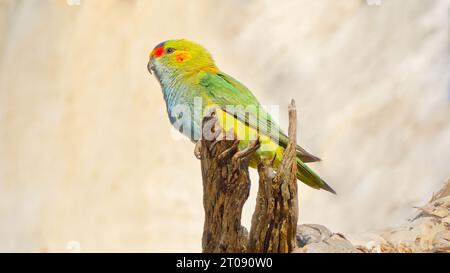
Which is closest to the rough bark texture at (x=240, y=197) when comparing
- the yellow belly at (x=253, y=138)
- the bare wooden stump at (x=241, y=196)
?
the bare wooden stump at (x=241, y=196)

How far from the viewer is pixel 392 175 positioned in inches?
155

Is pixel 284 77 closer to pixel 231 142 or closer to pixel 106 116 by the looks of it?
pixel 106 116

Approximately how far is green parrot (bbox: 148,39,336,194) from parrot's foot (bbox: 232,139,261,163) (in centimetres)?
53

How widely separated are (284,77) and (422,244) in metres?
1.33

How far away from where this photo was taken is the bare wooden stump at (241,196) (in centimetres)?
253

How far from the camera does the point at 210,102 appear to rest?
3254 millimetres

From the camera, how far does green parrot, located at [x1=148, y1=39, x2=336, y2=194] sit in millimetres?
3150

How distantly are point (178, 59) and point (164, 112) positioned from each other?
61 cm

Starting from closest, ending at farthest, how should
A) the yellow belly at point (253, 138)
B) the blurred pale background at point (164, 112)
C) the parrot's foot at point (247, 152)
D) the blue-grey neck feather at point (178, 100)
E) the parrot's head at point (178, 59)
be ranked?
the parrot's foot at point (247, 152)
the yellow belly at point (253, 138)
the blue-grey neck feather at point (178, 100)
the parrot's head at point (178, 59)
the blurred pale background at point (164, 112)

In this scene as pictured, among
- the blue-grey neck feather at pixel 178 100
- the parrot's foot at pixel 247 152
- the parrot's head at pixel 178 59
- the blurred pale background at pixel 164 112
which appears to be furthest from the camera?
the blurred pale background at pixel 164 112

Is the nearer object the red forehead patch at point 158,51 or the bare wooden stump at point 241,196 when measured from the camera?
the bare wooden stump at point 241,196

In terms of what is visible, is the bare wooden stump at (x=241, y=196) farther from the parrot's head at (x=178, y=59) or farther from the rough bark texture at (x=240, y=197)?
the parrot's head at (x=178, y=59)

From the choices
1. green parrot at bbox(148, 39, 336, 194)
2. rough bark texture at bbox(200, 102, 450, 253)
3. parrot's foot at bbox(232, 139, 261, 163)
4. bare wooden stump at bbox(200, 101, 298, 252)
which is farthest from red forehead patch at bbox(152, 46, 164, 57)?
parrot's foot at bbox(232, 139, 261, 163)

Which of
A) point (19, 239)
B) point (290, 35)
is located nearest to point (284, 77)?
point (290, 35)
